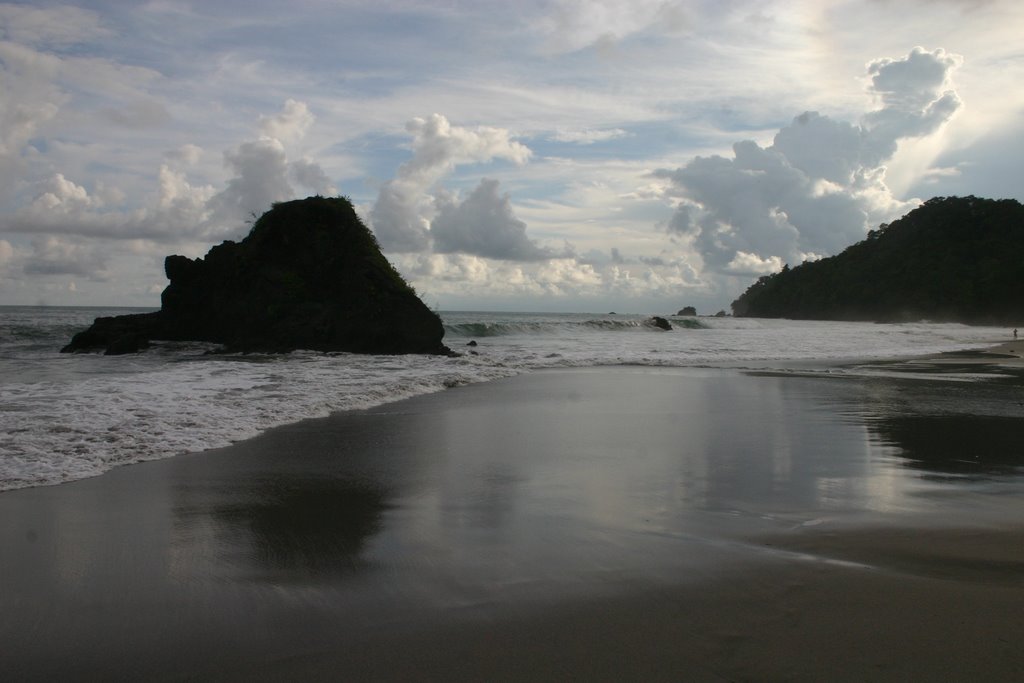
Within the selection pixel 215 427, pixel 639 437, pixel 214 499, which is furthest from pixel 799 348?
pixel 214 499

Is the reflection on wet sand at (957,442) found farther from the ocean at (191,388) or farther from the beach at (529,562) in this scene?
the ocean at (191,388)

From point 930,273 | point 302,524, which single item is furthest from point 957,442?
point 930,273

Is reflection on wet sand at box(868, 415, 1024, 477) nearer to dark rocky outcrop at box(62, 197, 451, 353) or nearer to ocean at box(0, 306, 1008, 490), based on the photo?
ocean at box(0, 306, 1008, 490)

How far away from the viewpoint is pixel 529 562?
3.31 meters

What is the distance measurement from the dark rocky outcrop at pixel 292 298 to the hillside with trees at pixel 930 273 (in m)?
64.3

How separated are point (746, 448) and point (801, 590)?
11.4 ft

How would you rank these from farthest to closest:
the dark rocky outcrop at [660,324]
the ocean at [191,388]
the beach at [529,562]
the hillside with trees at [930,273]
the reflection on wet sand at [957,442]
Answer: the hillside with trees at [930,273]
the dark rocky outcrop at [660,324]
the ocean at [191,388]
the reflection on wet sand at [957,442]
the beach at [529,562]

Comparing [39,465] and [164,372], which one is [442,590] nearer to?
[39,465]

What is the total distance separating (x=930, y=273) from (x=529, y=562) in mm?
86085

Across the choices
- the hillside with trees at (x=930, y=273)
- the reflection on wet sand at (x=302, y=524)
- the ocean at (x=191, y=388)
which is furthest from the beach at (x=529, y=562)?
the hillside with trees at (x=930, y=273)

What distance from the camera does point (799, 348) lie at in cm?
2470

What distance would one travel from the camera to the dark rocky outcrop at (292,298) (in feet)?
63.3

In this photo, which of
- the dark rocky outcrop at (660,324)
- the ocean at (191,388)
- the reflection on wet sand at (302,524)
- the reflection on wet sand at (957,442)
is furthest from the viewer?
the dark rocky outcrop at (660,324)

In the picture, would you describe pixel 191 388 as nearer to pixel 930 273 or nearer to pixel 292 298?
pixel 292 298
